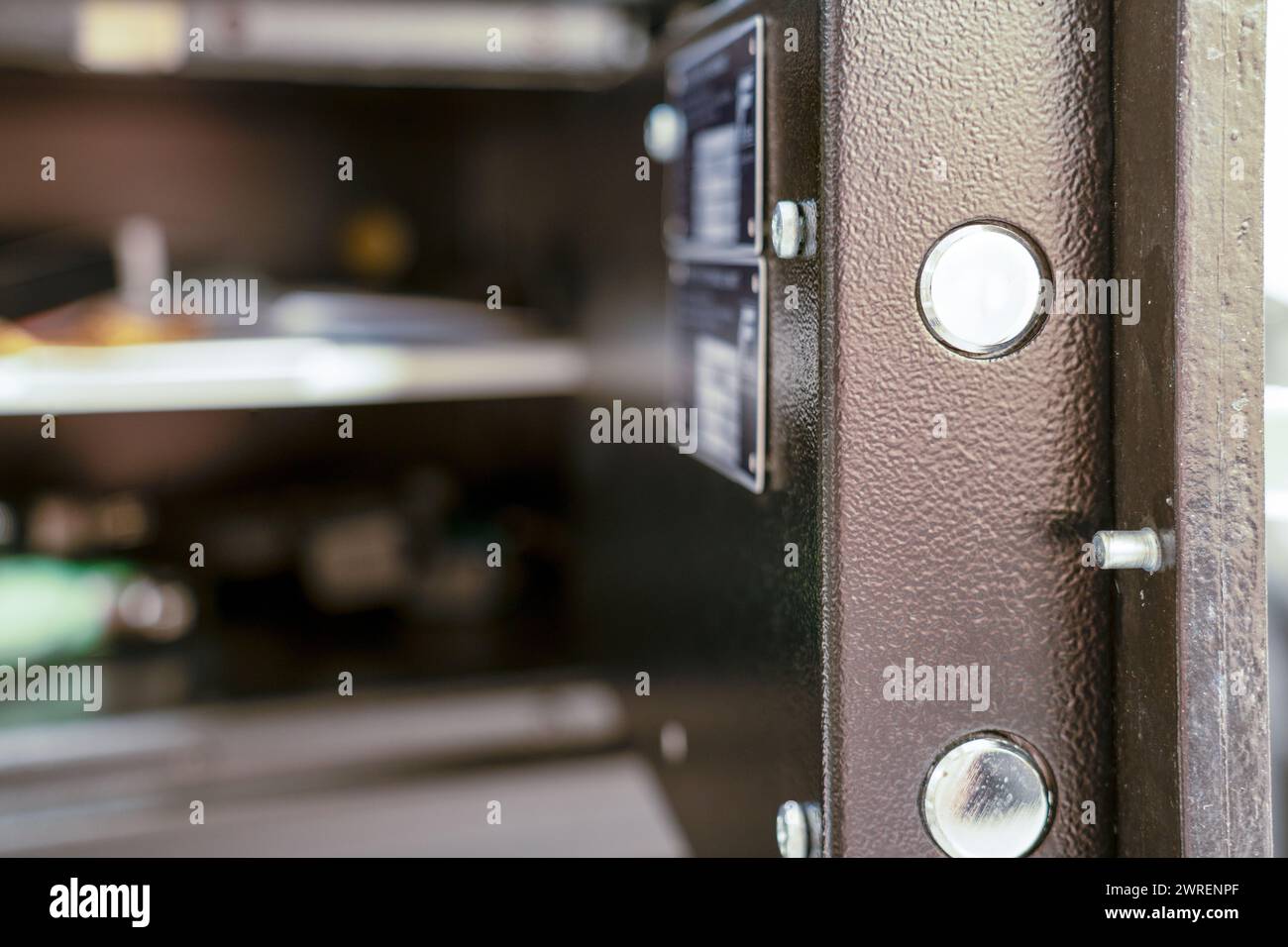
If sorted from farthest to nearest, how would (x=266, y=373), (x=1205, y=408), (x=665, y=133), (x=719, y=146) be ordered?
(x=266, y=373) → (x=665, y=133) → (x=719, y=146) → (x=1205, y=408)

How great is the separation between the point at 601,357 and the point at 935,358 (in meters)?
0.57

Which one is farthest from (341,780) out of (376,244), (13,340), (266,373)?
(376,244)

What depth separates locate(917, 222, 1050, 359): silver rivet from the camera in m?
0.36

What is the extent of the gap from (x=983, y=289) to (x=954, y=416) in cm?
4

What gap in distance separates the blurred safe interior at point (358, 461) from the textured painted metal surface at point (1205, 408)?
18cm

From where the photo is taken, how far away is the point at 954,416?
0.37 m

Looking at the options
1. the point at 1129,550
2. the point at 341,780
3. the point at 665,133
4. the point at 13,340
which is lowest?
the point at 341,780

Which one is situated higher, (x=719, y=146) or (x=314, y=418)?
(x=719, y=146)

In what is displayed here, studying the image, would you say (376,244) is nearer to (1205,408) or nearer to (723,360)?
(723,360)

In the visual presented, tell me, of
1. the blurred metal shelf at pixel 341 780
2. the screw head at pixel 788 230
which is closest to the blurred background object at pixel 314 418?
the blurred metal shelf at pixel 341 780

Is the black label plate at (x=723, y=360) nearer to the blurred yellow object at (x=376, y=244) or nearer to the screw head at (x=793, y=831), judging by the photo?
the screw head at (x=793, y=831)

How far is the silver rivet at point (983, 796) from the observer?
37cm

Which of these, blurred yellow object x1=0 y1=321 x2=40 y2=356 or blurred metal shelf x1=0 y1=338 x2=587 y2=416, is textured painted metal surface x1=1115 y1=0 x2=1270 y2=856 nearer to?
blurred metal shelf x1=0 y1=338 x2=587 y2=416
